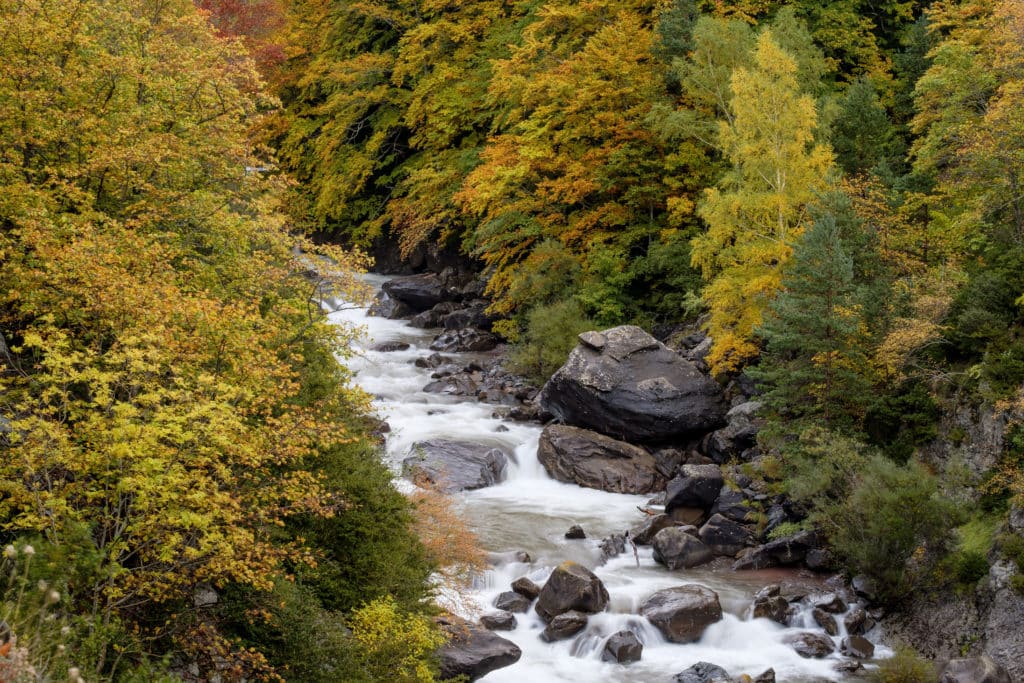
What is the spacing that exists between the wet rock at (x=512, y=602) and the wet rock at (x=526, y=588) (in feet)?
0.42

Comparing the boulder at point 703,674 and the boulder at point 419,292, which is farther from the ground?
the boulder at point 703,674

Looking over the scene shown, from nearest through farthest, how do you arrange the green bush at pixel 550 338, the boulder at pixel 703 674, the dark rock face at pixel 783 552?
the boulder at pixel 703 674, the dark rock face at pixel 783 552, the green bush at pixel 550 338

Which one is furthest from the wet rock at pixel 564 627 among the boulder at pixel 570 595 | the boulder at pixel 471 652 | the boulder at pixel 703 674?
the boulder at pixel 703 674

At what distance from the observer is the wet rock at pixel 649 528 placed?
19516 mm

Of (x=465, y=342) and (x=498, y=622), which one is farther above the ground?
(x=498, y=622)

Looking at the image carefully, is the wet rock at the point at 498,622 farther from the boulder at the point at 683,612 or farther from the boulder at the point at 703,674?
the boulder at the point at 703,674

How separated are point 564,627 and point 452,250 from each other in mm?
26393

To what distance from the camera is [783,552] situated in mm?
18594

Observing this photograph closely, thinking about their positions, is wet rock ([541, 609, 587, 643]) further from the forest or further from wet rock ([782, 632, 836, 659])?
wet rock ([782, 632, 836, 659])

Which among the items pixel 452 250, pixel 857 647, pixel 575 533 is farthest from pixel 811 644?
pixel 452 250

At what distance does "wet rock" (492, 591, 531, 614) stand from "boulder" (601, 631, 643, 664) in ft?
6.18

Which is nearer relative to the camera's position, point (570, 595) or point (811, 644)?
point (811, 644)

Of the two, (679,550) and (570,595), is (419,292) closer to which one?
(679,550)

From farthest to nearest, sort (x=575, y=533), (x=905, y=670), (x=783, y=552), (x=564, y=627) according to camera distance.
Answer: (x=575, y=533) < (x=783, y=552) < (x=564, y=627) < (x=905, y=670)
